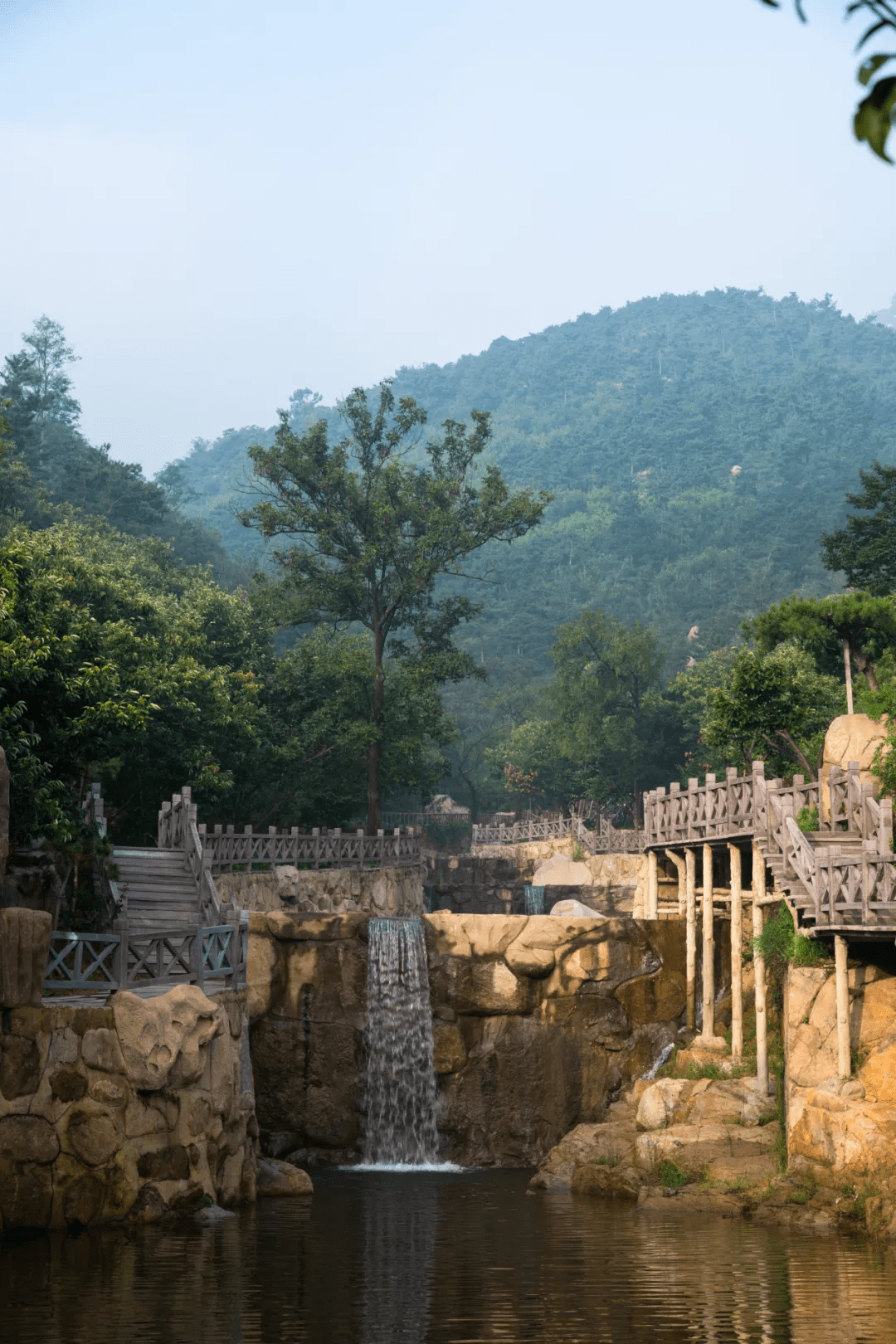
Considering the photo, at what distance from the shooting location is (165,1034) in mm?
19219

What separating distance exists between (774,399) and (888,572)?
11556cm

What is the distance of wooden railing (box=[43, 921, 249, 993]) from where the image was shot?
19.5 metres

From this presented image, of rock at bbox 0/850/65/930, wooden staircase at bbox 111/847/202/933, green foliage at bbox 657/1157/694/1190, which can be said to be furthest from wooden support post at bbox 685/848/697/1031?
rock at bbox 0/850/65/930

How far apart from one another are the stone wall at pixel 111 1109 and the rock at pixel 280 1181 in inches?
81.0

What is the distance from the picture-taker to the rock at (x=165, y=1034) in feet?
61.7

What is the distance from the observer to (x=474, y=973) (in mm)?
29344

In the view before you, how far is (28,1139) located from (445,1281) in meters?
5.42

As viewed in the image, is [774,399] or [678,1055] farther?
[774,399]

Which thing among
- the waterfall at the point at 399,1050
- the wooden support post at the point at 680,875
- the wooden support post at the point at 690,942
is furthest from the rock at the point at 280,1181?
the wooden support post at the point at 680,875

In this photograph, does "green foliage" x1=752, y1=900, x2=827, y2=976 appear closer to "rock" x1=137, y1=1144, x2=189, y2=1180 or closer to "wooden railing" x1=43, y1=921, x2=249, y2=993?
"wooden railing" x1=43, y1=921, x2=249, y2=993

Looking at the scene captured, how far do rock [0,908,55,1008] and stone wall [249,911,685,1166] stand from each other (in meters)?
10.2

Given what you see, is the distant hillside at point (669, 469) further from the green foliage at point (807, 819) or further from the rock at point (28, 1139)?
the rock at point (28, 1139)

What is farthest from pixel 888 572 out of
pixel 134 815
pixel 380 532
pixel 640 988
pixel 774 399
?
pixel 774 399

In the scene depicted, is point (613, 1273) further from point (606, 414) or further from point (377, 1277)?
point (606, 414)
